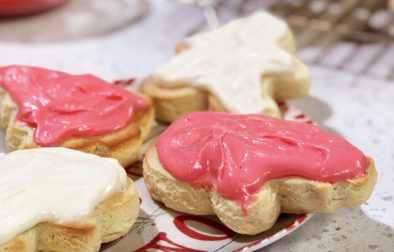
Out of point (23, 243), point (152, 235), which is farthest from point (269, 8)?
point (23, 243)

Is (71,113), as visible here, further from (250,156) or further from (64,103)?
(250,156)

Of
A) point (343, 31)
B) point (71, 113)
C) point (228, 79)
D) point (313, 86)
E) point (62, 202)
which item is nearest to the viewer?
point (62, 202)

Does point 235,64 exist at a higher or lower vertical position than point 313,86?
higher

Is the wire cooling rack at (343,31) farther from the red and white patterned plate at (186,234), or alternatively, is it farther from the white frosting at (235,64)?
the red and white patterned plate at (186,234)

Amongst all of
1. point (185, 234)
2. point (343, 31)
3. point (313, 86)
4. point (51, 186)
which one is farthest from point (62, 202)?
point (343, 31)

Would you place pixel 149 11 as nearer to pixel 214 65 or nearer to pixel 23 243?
pixel 214 65

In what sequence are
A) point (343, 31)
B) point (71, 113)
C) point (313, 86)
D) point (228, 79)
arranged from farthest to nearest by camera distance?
point (343, 31), point (313, 86), point (228, 79), point (71, 113)

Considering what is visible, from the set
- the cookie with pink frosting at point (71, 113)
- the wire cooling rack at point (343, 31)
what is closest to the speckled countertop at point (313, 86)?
the wire cooling rack at point (343, 31)

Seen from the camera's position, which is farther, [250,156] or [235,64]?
[235,64]
